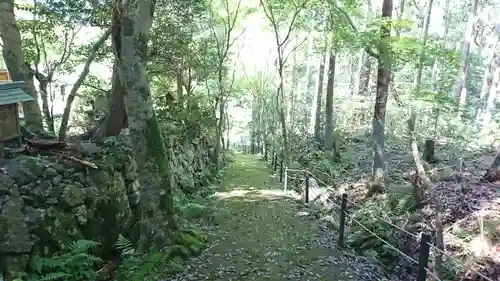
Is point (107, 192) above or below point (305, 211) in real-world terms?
above

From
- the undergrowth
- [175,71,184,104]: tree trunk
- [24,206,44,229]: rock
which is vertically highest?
[175,71,184,104]: tree trunk

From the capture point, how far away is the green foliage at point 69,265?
5.40 metres

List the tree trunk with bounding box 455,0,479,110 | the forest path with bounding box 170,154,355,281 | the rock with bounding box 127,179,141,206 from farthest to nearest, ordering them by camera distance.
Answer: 1. the tree trunk with bounding box 455,0,479,110
2. the rock with bounding box 127,179,141,206
3. the forest path with bounding box 170,154,355,281

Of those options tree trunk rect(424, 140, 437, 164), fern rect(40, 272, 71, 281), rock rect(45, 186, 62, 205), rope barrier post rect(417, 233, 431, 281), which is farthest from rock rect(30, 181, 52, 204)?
tree trunk rect(424, 140, 437, 164)

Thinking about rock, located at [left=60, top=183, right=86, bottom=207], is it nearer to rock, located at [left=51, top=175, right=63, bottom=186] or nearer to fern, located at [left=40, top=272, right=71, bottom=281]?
rock, located at [left=51, top=175, right=63, bottom=186]

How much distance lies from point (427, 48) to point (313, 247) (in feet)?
20.8

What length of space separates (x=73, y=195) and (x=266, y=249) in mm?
3775

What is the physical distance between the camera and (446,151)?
53.5ft

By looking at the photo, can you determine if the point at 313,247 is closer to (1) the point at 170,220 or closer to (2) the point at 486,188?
(1) the point at 170,220

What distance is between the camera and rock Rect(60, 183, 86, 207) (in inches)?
253

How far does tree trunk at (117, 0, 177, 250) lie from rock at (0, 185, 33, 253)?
180 cm

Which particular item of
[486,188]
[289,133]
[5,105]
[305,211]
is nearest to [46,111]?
[5,105]

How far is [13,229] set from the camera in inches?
215

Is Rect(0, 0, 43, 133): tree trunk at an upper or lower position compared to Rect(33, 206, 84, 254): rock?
upper
